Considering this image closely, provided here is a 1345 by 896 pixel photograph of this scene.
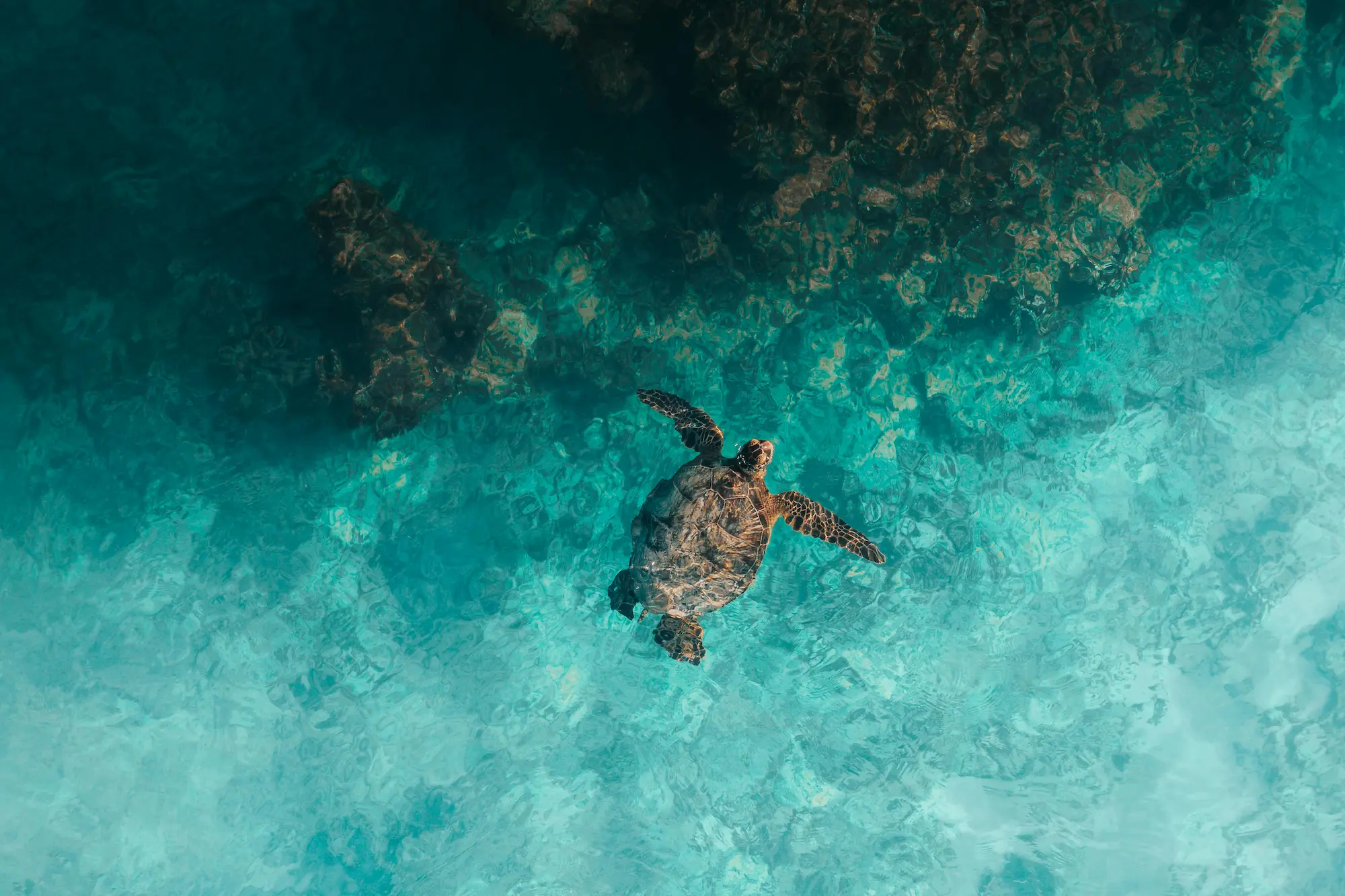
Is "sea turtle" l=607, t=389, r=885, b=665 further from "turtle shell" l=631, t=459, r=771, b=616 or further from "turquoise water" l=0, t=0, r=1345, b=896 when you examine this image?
"turquoise water" l=0, t=0, r=1345, b=896

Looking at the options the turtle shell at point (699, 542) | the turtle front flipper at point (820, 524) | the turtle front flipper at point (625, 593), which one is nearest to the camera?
the turtle shell at point (699, 542)

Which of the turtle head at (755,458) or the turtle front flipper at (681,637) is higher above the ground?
the turtle head at (755,458)

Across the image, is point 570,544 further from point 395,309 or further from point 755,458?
point 395,309

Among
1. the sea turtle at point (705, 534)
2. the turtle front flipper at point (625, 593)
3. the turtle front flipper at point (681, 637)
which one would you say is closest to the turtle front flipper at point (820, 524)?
the sea turtle at point (705, 534)

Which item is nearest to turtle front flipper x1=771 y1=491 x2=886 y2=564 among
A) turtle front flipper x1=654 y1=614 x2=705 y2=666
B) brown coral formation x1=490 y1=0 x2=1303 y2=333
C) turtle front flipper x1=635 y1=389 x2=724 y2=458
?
turtle front flipper x1=635 y1=389 x2=724 y2=458

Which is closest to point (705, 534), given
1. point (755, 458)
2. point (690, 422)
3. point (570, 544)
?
point (755, 458)

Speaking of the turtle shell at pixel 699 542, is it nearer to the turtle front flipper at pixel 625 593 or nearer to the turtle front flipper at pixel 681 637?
the turtle front flipper at pixel 625 593
